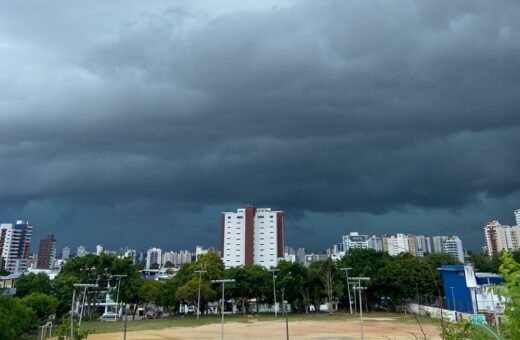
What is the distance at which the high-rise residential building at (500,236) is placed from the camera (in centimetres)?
13700

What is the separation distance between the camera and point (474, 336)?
390cm

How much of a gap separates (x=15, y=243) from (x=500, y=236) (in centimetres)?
16231

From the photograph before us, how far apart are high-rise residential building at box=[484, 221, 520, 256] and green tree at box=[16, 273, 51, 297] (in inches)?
5166

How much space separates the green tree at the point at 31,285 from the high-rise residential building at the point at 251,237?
6791cm

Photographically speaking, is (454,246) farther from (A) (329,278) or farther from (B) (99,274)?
(B) (99,274)

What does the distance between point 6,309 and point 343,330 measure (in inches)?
1044

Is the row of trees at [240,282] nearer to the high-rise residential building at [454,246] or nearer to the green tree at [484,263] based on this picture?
the green tree at [484,263]

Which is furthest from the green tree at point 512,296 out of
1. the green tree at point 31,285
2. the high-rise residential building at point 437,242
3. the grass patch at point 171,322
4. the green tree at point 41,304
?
the high-rise residential building at point 437,242

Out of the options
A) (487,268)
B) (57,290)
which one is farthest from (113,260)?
(487,268)

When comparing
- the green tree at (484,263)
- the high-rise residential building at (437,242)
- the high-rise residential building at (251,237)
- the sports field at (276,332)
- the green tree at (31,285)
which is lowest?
the sports field at (276,332)

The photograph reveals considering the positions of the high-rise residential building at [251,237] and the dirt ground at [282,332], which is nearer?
the dirt ground at [282,332]

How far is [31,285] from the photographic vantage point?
175 feet

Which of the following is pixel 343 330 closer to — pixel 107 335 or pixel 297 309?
pixel 107 335

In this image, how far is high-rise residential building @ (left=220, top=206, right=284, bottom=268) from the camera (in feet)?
393
